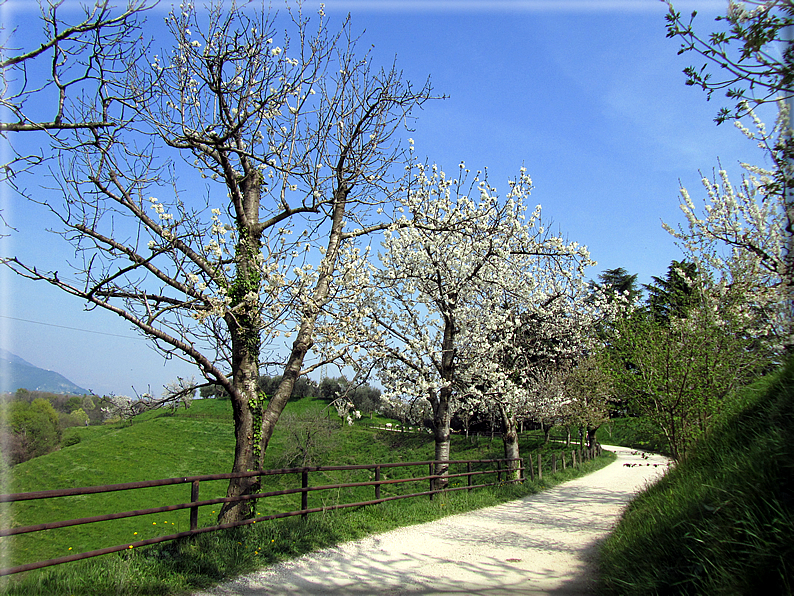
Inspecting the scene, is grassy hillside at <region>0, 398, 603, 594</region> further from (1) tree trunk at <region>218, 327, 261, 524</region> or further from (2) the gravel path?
(1) tree trunk at <region>218, 327, 261, 524</region>

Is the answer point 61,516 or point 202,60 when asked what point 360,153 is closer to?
point 202,60

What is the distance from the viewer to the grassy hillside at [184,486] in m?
6.21

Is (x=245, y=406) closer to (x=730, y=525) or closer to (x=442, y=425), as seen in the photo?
(x=730, y=525)

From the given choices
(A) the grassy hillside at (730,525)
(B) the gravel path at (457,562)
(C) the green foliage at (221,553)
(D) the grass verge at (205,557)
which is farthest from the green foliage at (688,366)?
(D) the grass verge at (205,557)

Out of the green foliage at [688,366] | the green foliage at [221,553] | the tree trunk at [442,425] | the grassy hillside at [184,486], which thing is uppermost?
the green foliage at [688,366]

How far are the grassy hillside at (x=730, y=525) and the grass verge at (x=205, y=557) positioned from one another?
13.6 feet

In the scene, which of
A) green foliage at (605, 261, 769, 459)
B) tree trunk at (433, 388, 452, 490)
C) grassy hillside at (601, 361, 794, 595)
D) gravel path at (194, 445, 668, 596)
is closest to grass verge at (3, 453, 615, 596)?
gravel path at (194, 445, 668, 596)

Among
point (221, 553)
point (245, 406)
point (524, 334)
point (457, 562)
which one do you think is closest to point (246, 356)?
point (245, 406)

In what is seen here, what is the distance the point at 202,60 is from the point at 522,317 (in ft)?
45.7

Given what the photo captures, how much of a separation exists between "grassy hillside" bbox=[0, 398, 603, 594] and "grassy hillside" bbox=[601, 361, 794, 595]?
4.51 metres

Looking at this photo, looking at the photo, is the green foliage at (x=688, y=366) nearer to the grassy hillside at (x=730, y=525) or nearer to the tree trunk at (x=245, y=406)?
the grassy hillside at (x=730, y=525)

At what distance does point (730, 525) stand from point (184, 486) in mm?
45100

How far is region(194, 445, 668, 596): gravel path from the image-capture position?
5262 millimetres

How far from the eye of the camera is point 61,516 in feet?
110
